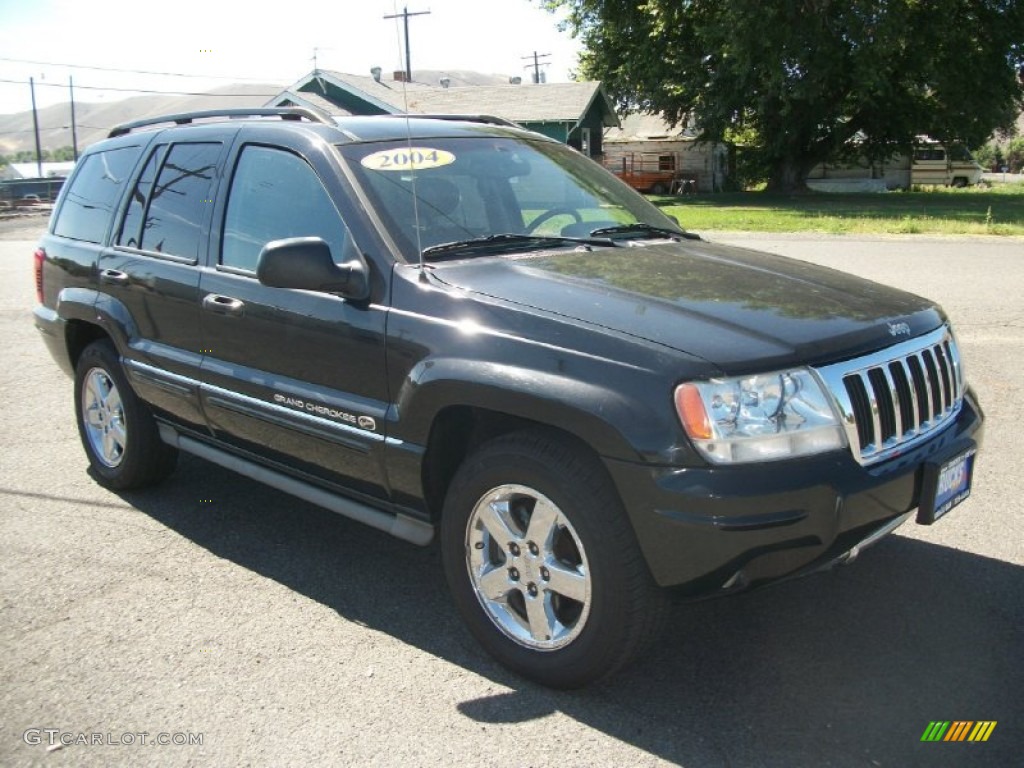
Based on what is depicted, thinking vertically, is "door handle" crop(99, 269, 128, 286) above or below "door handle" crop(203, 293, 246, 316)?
above

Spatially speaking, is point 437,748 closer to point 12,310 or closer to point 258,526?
point 258,526

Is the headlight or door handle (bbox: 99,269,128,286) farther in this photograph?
door handle (bbox: 99,269,128,286)

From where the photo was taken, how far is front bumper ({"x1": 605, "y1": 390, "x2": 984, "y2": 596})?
8.92 ft

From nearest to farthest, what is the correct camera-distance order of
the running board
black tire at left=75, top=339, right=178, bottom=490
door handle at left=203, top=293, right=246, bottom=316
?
the running board
door handle at left=203, top=293, right=246, bottom=316
black tire at left=75, top=339, right=178, bottom=490

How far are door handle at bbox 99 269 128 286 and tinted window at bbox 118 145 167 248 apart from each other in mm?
148

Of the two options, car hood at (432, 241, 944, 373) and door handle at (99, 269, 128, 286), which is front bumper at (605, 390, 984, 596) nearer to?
car hood at (432, 241, 944, 373)

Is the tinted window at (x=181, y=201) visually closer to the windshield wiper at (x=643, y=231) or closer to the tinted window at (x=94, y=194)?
the tinted window at (x=94, y=194)

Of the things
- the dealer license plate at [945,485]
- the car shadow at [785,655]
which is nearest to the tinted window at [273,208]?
the car shadow at [785,655]

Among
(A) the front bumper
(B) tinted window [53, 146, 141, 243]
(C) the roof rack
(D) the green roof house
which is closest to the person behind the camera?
(A) the front bumper

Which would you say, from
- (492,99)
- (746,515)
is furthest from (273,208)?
(492,99)

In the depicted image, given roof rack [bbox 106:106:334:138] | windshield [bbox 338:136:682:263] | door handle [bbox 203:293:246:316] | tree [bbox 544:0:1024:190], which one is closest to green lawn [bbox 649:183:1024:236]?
tree [bbox 544:0:1024:190]

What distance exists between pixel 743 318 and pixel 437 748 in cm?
163

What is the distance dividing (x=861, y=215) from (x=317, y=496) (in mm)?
22187

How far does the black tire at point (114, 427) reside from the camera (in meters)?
4.98
